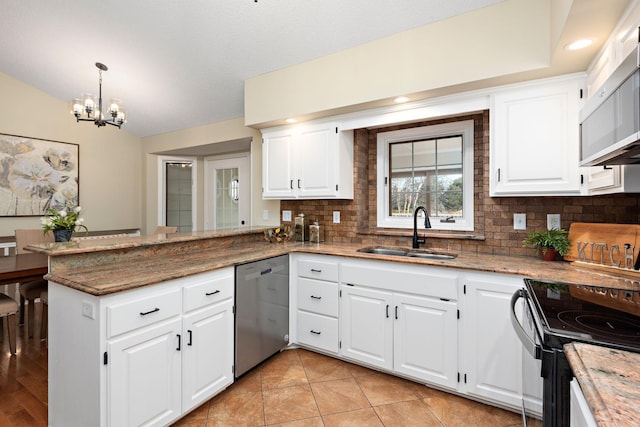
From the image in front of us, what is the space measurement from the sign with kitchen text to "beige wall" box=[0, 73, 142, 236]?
536cm

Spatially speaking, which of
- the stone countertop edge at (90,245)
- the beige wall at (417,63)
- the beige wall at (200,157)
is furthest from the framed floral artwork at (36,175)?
the beige wall at (417,63)

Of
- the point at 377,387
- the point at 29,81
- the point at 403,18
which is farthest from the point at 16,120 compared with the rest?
the point at 377,387

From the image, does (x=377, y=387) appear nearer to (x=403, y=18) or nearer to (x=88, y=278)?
(x=88, y=278)

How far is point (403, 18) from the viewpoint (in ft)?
7.21

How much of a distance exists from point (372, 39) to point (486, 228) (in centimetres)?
170

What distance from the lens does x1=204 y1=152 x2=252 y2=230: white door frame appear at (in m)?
4.59

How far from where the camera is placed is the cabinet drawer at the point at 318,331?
251 centimetres

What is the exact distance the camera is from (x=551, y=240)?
203 cm

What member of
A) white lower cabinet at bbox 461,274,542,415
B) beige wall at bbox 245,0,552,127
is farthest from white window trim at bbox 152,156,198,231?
white lower cabinet at bbox 461,274,542,415

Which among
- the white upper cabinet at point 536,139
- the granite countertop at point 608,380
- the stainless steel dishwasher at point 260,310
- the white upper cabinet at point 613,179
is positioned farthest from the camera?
the stainless steel dishwasher at point 260,310

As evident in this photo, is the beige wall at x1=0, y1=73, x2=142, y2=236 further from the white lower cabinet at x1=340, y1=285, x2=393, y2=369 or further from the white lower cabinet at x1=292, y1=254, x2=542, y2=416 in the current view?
the white lower cabinet at x1=340, y1=285, x2=393, y2=369

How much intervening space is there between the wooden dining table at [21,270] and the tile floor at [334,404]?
175 centimetres

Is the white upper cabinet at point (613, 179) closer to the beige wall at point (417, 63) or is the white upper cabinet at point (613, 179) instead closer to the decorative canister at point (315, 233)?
the beige wall at point (417, 63)

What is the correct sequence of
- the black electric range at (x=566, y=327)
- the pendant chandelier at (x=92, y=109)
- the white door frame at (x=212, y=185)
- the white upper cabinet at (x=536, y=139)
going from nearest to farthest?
the black electric range at (x=566, y=327)
the white upper cabinet at (x=536, y=139)
the pendant chandelier at (x=92, y=109)
the white door frame at (x=212, y=185)
